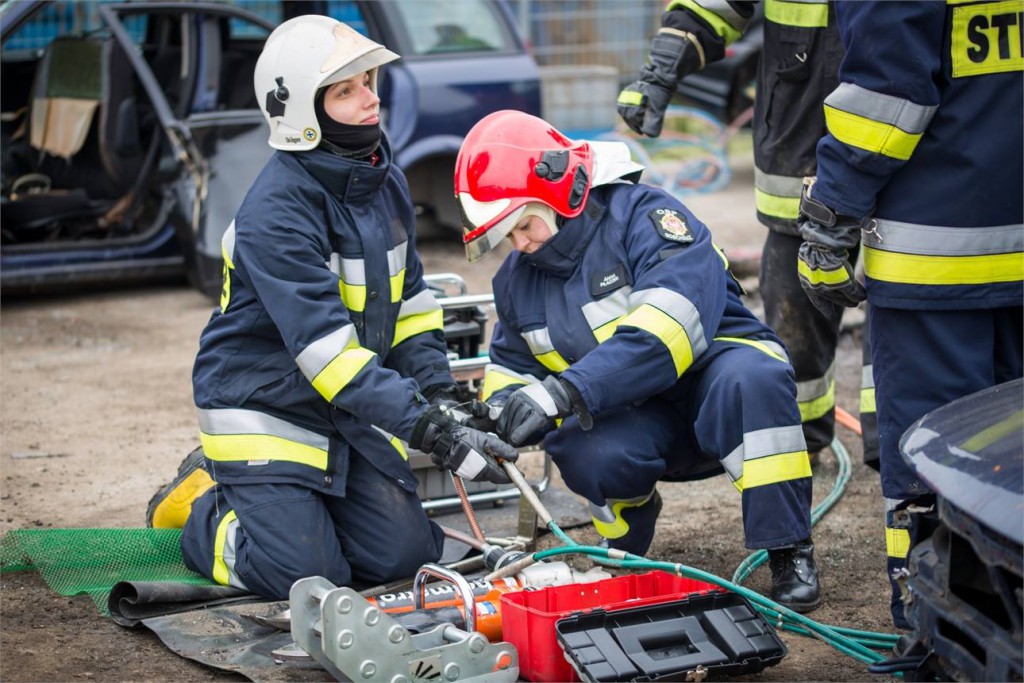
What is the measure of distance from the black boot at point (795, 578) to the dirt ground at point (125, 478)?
0.07 metres

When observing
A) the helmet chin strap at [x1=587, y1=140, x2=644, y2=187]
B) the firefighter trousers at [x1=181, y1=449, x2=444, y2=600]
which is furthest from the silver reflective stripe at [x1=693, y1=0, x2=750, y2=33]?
the firefighter trousers at [x1=181, y1=449, x2=444, y2=600]

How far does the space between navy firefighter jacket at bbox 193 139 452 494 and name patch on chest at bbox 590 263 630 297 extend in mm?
584

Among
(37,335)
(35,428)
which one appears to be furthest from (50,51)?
(35,428)

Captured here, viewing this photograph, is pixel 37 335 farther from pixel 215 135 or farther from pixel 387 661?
pixel 387 661

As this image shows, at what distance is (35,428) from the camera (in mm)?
5551

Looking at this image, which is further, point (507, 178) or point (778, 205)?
point (778, 205)

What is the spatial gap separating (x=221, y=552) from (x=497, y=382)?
96 cm

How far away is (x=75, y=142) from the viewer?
784 cm

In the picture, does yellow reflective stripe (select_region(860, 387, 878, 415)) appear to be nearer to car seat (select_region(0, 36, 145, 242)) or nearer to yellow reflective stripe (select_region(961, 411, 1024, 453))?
yellow reflective stripe (select_region(961, 411, 1024, 453))

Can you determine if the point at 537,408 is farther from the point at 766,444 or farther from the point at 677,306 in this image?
the point at 766,444

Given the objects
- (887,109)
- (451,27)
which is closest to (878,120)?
(887,109)

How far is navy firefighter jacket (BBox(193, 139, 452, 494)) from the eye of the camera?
12.1ft

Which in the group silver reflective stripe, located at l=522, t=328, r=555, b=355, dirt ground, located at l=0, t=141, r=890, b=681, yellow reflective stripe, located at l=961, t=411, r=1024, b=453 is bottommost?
dirt ground, located at l=0, t=141, r=890, b=681

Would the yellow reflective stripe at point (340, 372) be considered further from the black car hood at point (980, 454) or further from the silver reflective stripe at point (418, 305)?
the black car hood at point (980, 454)
